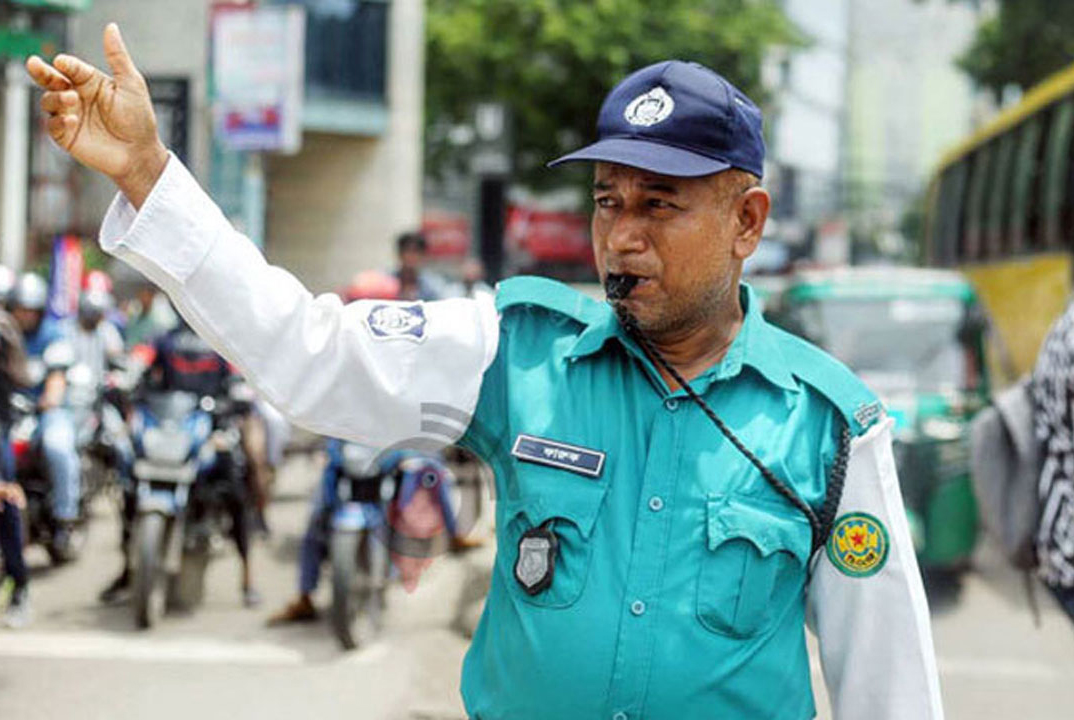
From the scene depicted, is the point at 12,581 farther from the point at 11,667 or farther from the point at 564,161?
the point at 564,161

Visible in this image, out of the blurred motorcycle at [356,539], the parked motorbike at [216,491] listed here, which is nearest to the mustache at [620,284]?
the blurred motorcycle at [356,539]

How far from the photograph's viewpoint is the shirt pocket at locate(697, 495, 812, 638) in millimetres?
2092

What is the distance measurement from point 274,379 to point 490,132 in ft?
92.0

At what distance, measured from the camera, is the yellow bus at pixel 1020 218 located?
1255cm

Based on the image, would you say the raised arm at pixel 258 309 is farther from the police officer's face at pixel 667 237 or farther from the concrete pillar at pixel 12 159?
the concrete pillar at pixel 12 159

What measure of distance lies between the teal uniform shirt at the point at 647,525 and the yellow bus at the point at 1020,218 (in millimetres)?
7738

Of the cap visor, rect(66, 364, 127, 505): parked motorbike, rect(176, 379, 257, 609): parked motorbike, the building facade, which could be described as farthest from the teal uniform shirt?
the building facade

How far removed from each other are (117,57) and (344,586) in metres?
5.10

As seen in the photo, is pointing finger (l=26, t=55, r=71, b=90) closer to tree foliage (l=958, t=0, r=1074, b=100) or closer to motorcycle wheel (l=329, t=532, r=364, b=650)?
motorcycle wheel (l=329, t=532, r=364, b=650)

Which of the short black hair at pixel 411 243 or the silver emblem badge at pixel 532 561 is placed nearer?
the silver emblem badge at pixel 532 561

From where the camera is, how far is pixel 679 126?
7.04ft

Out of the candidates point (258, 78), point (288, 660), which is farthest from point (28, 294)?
point (258, 78)

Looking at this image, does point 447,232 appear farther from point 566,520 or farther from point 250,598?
point 566,520

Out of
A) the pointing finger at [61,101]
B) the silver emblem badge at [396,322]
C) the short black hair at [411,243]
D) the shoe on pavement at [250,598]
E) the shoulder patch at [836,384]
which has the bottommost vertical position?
the shoe on pavement at [250,598]
